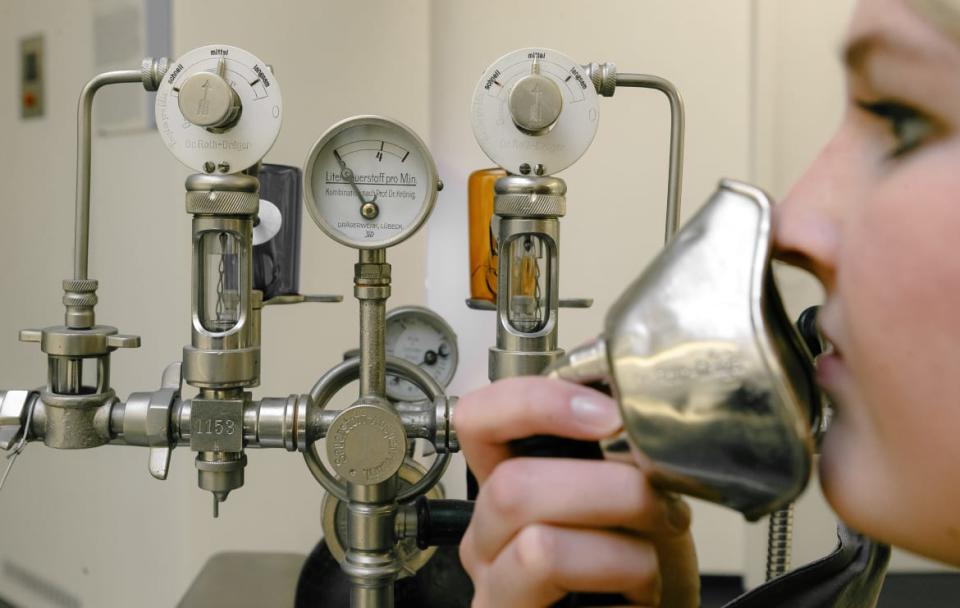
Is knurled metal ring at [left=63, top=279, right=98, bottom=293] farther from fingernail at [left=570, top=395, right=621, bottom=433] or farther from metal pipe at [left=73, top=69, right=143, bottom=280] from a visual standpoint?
fingernail at [left=570, top=395, right=621, bottom=433]

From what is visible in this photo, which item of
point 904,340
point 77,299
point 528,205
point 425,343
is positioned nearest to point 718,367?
point 904,340

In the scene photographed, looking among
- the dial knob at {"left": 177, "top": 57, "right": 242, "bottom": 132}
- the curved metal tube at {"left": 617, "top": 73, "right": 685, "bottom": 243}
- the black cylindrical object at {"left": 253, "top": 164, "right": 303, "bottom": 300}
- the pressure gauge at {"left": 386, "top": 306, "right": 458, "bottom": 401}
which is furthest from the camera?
the pressure gauge at {"left": 386, "top": 306, "right": 458, "bottom": 401}

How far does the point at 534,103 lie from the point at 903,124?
44 centimetres

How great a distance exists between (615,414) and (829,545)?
5.98ft

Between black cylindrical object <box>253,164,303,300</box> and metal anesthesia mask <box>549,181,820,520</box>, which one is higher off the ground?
black cylindrical object <box>253,164,303,300</box>

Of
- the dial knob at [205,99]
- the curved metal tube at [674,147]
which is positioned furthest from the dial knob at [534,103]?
the dial knob at [205,99]

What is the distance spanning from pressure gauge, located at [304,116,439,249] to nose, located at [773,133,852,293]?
456 mm

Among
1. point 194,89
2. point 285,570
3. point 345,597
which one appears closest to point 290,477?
point 285,570

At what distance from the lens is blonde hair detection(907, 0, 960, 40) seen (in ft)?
0.86

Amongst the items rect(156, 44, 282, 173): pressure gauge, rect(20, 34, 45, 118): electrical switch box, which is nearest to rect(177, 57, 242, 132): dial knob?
rect(156, 44, 282, 173): pressure gauge

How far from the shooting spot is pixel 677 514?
1.36ft

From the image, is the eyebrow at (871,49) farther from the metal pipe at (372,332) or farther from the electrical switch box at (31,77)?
the electrical switch box at (31,77)

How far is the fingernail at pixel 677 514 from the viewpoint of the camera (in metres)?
0.39

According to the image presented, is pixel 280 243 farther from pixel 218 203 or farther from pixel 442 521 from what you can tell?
pixel 442 521
